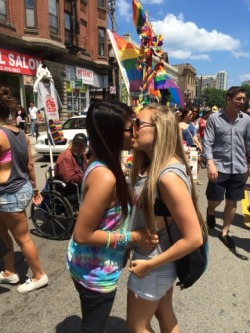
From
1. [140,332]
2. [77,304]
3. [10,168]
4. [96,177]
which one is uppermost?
[96,177]

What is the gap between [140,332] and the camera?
1.71 meters

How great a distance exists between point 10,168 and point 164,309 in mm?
1698

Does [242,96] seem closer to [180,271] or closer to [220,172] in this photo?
[220,172]

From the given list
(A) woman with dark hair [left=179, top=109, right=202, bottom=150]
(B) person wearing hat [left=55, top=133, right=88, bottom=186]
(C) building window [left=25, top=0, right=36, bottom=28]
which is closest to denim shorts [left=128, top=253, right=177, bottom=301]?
(B) person wearing hat [left=55, top=133, right=88, bottom=186]

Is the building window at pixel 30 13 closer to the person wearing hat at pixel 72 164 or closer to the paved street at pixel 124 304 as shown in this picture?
the person wearing hat at pixel 72 164

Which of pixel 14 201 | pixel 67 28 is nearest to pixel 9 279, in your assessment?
pixel 14 201

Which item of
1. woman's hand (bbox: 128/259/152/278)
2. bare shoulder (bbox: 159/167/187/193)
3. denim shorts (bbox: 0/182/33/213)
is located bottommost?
denim shorts (bbox: 0/182/33/213)

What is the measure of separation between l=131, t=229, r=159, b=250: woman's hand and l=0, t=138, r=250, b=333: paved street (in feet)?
4.24

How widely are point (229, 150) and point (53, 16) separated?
1886 centimetres

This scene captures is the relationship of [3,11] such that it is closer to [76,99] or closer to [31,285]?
[76,99]

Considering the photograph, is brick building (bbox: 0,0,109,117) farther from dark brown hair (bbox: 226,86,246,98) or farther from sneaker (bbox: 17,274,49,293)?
sneaker (bbox: 17,274,49,293)

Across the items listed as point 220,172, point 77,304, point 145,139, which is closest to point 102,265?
point 145,139

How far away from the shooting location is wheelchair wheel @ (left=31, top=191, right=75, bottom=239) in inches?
168

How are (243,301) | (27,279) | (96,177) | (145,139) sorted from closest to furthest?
1. (96,177)
2. (145,139)
3. (243,301)
4. (27,279)
